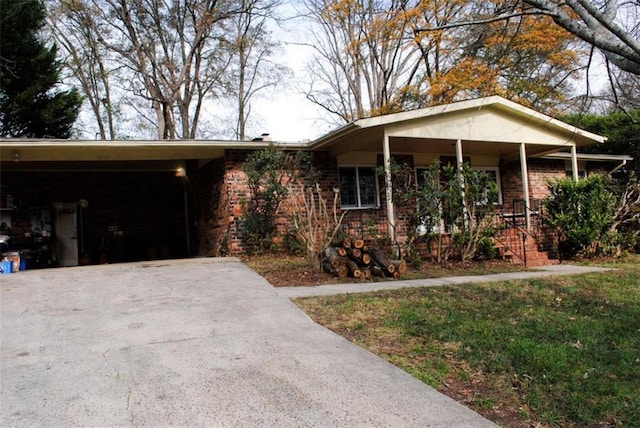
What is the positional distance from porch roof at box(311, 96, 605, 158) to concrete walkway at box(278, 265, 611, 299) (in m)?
3.45

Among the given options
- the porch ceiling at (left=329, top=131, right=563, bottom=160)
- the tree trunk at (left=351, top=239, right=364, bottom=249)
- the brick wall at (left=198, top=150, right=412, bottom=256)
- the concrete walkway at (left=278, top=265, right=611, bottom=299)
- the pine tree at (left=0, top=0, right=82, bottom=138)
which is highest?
the pine tree at (left=0, top=0, right=82, bottom=138)

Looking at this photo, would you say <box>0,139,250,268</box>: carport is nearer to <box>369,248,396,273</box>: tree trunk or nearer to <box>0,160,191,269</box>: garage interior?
<box>0,160,191,269</box>: garage interior

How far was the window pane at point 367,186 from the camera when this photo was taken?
12797 mm

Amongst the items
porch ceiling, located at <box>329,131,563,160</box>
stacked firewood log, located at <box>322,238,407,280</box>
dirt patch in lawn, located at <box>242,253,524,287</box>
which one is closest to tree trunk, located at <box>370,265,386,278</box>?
stacked firewood log, located at <box>322,238,407,280</box>

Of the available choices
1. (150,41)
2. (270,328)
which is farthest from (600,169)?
(150,41)

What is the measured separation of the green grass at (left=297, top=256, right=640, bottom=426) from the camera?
3363mm

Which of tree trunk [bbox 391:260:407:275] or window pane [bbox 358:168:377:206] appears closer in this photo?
tree trunk [bbox 391:260:407:275]

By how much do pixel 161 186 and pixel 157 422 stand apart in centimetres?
1241

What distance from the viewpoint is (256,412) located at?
10.2ft

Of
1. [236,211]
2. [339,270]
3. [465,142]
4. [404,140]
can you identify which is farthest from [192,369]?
[465,142]

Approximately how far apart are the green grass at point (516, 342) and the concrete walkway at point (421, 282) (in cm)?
44

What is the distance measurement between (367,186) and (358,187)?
0.33m

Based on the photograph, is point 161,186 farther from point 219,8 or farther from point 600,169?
point 600,169

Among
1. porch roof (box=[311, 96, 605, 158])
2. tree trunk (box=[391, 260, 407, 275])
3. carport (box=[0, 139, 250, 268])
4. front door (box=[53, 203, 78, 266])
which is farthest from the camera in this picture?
front door (box=[53, 203, 78, 266])
